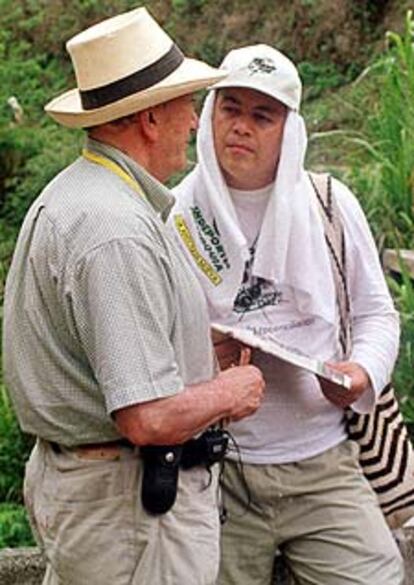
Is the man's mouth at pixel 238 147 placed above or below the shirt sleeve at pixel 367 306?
above

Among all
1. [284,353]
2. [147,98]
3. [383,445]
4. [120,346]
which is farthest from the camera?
[383,445]

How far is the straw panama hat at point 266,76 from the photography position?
340 cm

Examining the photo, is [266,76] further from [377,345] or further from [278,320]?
[377,345]

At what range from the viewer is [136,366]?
271 cm

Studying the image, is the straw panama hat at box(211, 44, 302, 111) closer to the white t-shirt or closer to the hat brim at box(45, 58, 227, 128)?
the white t-shirt

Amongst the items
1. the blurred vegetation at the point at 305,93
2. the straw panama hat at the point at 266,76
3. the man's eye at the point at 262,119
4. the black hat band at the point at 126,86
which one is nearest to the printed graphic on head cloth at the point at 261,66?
the straw panama hat at the point at 266,76

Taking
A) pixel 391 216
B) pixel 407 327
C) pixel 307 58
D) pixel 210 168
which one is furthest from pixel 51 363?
pixel 307 58

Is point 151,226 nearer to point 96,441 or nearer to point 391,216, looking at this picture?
point 96,441

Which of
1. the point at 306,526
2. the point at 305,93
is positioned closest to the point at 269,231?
the point at 306,526

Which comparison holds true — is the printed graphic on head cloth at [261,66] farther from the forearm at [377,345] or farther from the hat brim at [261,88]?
the forearm at [377,345]

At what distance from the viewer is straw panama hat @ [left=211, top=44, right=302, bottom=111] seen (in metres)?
3.40

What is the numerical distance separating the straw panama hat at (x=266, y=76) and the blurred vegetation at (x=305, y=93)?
1700 mm

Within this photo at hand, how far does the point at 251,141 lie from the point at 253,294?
1.19 ft

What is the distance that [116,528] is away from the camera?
2.89 metres
